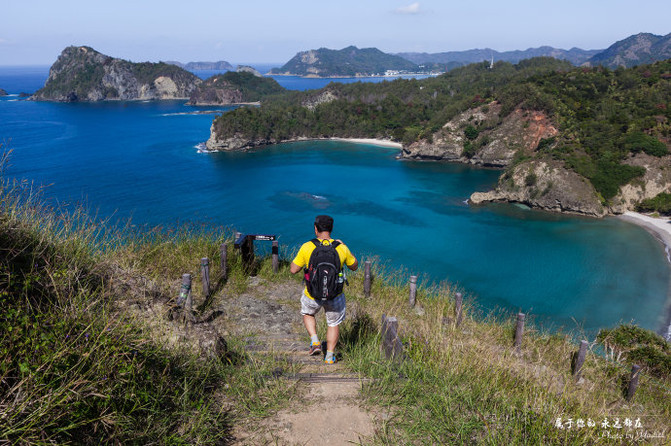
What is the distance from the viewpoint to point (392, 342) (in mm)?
4359

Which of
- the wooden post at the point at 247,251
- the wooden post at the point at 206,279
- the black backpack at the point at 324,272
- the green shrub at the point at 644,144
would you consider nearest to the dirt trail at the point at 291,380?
the black backpack at the point at 324,272

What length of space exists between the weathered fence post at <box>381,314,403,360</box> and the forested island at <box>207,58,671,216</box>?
4946 cm

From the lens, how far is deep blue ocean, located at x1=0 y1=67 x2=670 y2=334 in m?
29.5

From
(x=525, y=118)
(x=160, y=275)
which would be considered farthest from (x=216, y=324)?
(x=525, y=118)

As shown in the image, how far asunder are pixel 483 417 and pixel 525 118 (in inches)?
2956

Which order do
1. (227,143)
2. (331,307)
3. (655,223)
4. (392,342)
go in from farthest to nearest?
(227,143) → (655,223) → (331,307) → (392,342)

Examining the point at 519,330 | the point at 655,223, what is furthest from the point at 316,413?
the point at 655,223

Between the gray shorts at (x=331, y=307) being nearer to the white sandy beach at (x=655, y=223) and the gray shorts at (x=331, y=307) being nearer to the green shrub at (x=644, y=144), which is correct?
the white sandy beach at (x=655, y=223)

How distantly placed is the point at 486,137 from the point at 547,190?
2637 centimetres

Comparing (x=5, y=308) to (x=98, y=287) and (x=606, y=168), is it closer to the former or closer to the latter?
(x=98, y=287)

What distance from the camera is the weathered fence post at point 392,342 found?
13.9 ft

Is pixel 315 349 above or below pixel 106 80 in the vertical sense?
below

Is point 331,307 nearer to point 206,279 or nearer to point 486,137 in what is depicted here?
point 206,279

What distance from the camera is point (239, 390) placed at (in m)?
3.76
